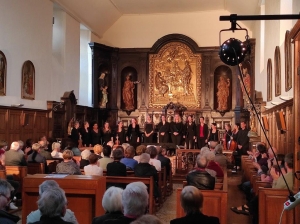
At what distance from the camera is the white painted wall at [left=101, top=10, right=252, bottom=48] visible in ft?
59.7

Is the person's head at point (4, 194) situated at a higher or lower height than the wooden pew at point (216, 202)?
higher

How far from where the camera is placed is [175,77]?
18312mm

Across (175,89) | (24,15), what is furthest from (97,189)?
(175,89)

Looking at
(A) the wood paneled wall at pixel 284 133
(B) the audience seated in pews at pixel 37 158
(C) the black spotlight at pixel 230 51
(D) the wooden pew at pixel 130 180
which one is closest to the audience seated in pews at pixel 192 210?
(C) the black spotlight at pixel 230 51

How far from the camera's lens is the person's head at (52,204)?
3002 millimetres

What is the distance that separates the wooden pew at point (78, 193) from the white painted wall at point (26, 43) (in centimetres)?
713

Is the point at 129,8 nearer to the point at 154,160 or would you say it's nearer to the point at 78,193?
the point at 154,160

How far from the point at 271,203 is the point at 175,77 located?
13.5m

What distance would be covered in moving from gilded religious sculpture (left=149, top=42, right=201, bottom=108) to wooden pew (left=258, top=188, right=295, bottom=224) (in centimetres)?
1300

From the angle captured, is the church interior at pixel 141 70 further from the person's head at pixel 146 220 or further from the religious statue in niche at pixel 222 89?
the person's head at pixel 146 220

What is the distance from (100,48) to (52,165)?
1023 centimetres

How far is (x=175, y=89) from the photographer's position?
18.3m

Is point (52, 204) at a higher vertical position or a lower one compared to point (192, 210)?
higher

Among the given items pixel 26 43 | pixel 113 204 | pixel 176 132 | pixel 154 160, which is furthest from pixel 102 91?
pixel 113 204
